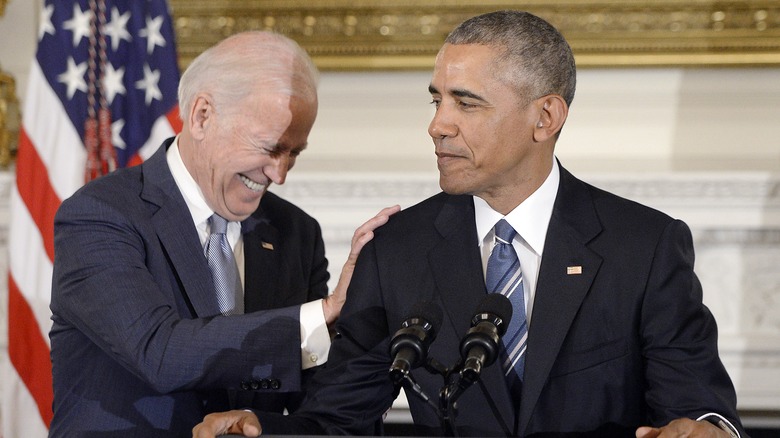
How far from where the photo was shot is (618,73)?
163 inches

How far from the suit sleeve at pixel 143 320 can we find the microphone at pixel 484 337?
0.70 meters

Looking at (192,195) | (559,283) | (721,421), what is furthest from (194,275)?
(721,421)

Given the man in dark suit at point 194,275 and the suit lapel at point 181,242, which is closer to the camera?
the man in dark suit at point 194,275

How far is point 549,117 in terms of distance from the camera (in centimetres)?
233

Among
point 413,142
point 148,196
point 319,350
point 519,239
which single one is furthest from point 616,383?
point 413,142

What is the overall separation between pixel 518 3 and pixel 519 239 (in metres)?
2.03

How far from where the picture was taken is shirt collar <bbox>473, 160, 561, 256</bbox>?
7.58ft

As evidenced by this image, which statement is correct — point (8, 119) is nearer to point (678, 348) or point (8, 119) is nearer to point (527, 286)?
point (527, 286)

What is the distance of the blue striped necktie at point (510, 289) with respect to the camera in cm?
221

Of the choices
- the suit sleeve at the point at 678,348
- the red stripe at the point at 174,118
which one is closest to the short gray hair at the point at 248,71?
the suit sleeve at the point at 678,348

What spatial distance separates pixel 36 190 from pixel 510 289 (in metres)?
2.19

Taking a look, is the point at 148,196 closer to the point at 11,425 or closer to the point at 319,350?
the point at 319,350

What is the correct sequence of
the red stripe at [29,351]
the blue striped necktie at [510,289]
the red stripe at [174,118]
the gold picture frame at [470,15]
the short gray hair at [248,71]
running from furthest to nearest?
the gold picture frame at [470,15]
the red stripe at [174,118]
the red stripe at [29,351]
the short gray hair at [248,71]
the blue striped necktie at [510,289]

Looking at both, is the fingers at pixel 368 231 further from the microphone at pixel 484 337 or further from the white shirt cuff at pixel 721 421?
the white shirt cuff at pixel 721 421
